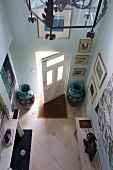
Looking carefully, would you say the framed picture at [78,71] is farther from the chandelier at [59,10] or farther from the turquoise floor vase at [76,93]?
the chandelier at [59,10]

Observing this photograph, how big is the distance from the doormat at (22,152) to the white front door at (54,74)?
4.37 feet

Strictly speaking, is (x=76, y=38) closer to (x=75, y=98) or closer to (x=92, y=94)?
(x=92, y=94)

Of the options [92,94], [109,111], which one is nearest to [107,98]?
[109,111]

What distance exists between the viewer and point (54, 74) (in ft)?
13.8

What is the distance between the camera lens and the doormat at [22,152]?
3529mm

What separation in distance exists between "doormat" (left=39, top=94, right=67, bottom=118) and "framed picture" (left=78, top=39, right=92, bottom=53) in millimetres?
2001

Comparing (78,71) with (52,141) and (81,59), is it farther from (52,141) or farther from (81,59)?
A: (52,141)

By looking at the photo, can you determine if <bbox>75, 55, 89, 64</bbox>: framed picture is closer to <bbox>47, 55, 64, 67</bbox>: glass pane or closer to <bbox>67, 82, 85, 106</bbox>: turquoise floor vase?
<bbox>47, 55, 64, 67</bbox>: glass pane

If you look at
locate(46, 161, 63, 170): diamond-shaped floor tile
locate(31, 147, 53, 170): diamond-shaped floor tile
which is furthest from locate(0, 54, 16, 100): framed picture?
locate(46, 161, 63, 170): diamond-shaped floor tile

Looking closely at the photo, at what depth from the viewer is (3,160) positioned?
2.69 m

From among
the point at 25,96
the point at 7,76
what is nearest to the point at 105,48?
the point at 7,76

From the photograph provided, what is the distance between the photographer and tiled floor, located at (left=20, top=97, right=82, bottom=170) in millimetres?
3602

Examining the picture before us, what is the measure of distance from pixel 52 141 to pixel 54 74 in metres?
1.91

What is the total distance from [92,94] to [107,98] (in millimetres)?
1080
